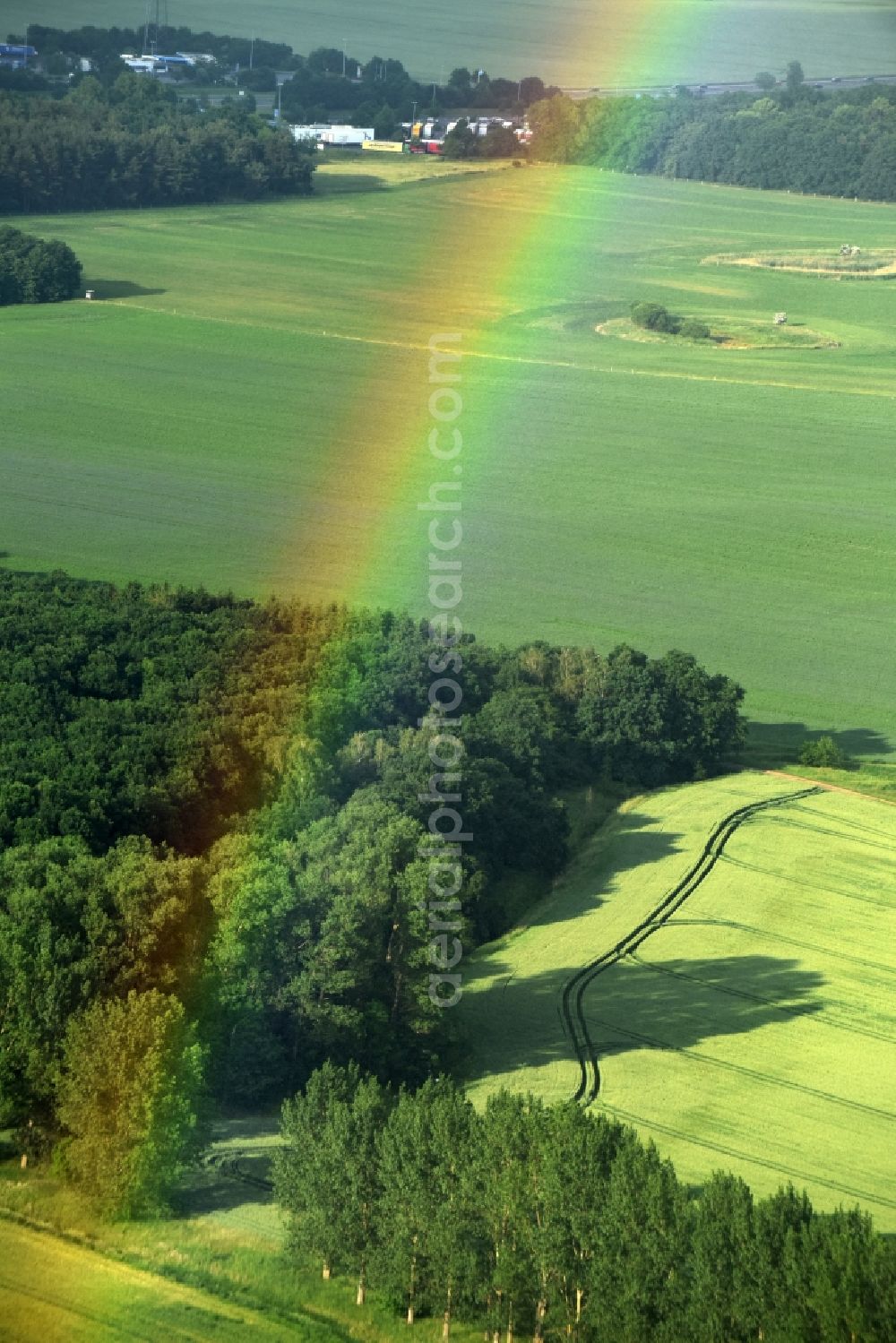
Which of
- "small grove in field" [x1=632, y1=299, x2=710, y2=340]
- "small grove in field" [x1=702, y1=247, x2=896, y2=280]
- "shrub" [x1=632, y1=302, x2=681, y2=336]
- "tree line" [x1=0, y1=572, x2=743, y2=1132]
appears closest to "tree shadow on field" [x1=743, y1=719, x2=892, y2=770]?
"tree line" [x1=0, y1=572, x2=743, y2=1132]

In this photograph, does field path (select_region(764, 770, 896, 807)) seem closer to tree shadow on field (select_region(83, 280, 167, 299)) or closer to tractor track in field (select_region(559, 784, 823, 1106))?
tractor track in field (select_region(559, 784, 823, 1106))

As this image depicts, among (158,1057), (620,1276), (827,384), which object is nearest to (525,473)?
(827,384)

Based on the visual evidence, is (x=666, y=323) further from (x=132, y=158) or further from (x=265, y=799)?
(x=265, y=799)

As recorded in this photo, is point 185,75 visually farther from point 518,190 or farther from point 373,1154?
point 373,1154

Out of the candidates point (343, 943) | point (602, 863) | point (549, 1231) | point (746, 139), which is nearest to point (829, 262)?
point (746, 139)

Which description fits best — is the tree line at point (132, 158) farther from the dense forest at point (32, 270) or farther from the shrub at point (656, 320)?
the shrub at point (656, 320)

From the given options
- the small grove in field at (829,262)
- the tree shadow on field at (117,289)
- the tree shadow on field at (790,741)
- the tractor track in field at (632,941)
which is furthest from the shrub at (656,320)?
the tractor track in field at (632,941)
